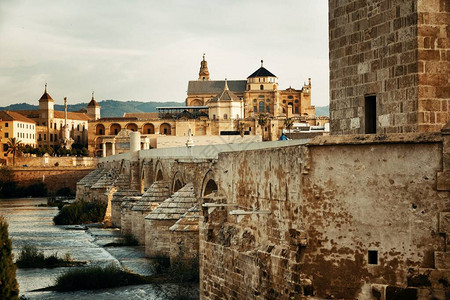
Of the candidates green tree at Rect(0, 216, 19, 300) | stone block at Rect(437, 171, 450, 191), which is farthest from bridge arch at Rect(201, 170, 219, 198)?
stone block at Rect(437, 171, 450, 191)

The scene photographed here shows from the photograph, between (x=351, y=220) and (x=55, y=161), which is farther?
(x=55, y=161)

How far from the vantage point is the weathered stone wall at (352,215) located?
21.5 feet

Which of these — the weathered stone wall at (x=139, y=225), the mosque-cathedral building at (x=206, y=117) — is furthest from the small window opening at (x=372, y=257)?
the mosque-cathedral building at (x=206, y=117)

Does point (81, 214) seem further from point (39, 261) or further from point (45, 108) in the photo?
point (45, 108)

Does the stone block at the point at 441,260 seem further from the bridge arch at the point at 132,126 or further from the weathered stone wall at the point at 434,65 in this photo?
the bridge arch at the point at 132,126

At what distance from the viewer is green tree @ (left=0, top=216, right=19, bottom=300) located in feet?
35.4

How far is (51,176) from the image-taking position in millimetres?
65125

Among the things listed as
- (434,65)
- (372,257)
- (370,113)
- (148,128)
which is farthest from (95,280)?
(148,128)

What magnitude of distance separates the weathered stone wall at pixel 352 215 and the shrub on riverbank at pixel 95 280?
928cm

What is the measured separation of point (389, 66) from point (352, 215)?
199 cm

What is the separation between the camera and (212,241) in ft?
35.0

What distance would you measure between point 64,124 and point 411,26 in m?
98.3

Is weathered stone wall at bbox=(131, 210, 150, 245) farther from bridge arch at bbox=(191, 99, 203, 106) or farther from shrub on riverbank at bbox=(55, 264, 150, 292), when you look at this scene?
bridge arch at bbox=(191, 99, 203, 106)

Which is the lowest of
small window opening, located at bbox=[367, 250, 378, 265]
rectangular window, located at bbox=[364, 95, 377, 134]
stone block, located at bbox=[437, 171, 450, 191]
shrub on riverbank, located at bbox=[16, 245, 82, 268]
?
shrub on riverbank, located at bbox=[16, 245, 82, 268]
